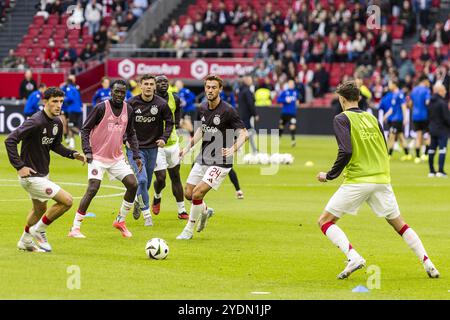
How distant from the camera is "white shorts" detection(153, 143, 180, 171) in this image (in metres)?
19.9

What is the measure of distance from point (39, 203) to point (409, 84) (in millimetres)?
31500

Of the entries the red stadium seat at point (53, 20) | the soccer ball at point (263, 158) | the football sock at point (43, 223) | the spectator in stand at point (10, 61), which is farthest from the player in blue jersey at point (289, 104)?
the football sock at point (43, 223)

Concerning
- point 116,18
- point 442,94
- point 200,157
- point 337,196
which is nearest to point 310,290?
point 337,196

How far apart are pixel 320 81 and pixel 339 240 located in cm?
3601

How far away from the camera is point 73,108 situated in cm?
3894

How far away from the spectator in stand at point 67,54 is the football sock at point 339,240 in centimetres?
4105

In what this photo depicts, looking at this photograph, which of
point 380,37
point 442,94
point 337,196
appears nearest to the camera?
point 337,196

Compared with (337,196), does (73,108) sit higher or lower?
lower

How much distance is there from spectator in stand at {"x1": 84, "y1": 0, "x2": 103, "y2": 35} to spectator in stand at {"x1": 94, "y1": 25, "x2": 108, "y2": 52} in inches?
30.2

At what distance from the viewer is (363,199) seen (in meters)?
13.6

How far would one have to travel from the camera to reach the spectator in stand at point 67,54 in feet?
175

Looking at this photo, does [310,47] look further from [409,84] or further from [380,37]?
[409,84]

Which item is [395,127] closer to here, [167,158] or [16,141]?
[167,158]

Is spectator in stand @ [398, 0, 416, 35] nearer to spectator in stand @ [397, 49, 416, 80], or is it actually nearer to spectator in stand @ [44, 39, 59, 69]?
spectator in stand @ [397, 49, 416, 80]
